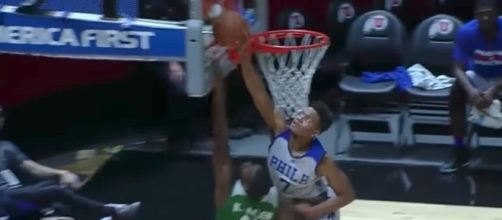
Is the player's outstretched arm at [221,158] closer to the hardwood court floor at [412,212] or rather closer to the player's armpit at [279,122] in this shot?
the player's armpit at [279,122]

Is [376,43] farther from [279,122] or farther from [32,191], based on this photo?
[32,191]

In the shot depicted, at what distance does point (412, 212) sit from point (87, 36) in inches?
84.2

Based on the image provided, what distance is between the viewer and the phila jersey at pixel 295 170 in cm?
469

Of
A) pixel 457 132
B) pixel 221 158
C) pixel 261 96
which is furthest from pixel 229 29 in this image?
pixel 457 132

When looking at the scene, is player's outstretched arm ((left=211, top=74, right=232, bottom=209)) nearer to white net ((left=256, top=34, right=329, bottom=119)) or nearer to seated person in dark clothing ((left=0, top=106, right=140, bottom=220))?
white net ((left=256, top=34, right=329, bottom=119))

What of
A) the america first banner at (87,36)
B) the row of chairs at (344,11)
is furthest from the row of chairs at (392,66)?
the america first banner at (87,36)

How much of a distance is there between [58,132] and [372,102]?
6.21 feet

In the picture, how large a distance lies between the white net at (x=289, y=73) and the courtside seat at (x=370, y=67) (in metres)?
1.71

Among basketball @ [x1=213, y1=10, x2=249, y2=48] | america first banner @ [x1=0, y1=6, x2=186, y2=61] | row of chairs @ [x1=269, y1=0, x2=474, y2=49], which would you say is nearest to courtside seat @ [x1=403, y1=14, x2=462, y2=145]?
row of chairs @ [x1=269, y1=0, x2=474, y2=49]

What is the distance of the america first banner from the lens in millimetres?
4582

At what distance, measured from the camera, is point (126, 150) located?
6.45 m

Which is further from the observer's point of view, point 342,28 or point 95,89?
point 342,28

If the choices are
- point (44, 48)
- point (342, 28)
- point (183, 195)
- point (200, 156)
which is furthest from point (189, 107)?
point (44, 48)

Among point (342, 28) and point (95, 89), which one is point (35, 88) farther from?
point (342, 28)
